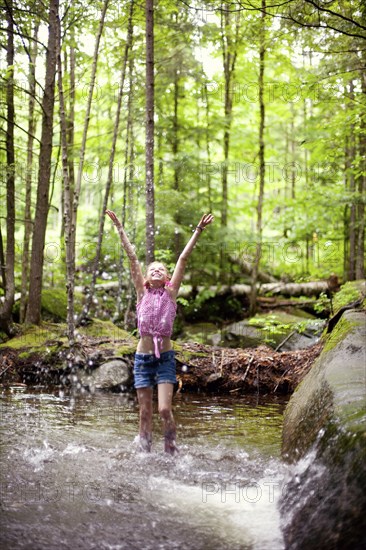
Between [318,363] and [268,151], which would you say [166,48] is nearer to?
[268,151]

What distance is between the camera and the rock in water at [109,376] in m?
9.33

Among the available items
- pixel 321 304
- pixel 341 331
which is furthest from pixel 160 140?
pixel 341 331

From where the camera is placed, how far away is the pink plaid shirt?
5086mm

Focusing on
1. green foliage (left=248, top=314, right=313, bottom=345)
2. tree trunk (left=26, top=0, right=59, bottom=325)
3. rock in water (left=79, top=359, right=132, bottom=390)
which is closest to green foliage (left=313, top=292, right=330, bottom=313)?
green foliage (left=248, top=314, right=313, bottom=345)

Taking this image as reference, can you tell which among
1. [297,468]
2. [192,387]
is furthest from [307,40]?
[297,468]

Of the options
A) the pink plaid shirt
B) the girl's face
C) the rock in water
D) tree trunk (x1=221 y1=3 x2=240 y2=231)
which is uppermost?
tree trunk (x1=221 y1=3 x2=240 y2=231)

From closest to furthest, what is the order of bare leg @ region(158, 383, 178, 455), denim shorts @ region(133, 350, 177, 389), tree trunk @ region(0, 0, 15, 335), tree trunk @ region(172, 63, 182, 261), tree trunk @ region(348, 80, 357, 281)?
bare leg @ region(158, 383, 178, 455)
denim shorts @ region(133, 350, 177, 389)
tree trunk @ region(0, 0, 15, 335)
tree trunk @ region(348, 80, 357, 281)
tree trunk @ region(172, 63, 182, 261)

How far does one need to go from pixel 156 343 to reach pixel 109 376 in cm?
479

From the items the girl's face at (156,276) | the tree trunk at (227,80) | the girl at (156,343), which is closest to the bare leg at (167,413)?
the girl at (156,343)

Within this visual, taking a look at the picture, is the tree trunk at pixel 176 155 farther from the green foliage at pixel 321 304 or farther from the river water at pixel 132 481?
the river water at pixel 132 481

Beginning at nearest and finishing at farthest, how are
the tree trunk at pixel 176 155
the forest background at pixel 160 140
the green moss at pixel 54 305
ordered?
1. the forest background at pixel 160 140
2. the green moss at pixel 54 305
3. the tree trunk at pixel 176 155

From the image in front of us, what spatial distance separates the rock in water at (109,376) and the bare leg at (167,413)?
14.1ft

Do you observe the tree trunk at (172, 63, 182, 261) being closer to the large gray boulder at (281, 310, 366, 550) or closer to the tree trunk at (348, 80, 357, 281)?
the tree trunk at (348, 80, 357, 281)

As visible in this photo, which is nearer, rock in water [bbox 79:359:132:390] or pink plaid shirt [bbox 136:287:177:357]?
pink plaid shirt [bbox 136:287:177:357]
